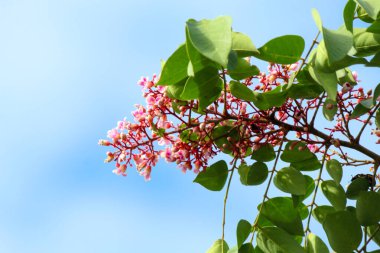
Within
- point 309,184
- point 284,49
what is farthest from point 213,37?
point 309,184

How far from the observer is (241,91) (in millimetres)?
1804

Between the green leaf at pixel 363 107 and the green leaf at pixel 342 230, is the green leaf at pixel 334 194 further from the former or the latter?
the green leaf at pixel 363 107

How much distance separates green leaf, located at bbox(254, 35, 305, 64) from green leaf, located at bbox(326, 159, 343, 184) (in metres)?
0.45

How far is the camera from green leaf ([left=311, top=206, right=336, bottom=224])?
2104mm

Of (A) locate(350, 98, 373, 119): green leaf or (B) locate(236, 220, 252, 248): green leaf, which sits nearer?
(A) locate(350, 98, 373, 119): green leaf

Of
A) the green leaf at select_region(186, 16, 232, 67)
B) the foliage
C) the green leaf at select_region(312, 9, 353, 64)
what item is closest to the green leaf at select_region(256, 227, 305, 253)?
the foliage

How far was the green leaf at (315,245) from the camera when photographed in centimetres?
199

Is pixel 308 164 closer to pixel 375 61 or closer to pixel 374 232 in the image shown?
pixel 374 232

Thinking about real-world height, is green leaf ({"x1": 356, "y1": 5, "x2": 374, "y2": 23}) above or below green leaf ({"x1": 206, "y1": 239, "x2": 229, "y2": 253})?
above

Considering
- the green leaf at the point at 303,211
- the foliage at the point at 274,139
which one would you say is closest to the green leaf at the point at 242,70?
the foliage at the point at 274,139

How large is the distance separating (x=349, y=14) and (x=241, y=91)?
40 cm

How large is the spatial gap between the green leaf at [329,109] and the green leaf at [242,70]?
1.06 feet

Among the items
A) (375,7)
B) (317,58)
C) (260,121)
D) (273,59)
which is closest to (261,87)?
(260,121)

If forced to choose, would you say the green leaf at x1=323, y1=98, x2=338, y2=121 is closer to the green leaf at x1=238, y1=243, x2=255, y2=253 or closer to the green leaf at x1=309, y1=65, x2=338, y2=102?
the green leaf at x1=309, y1=65, x2=338, y2=102
